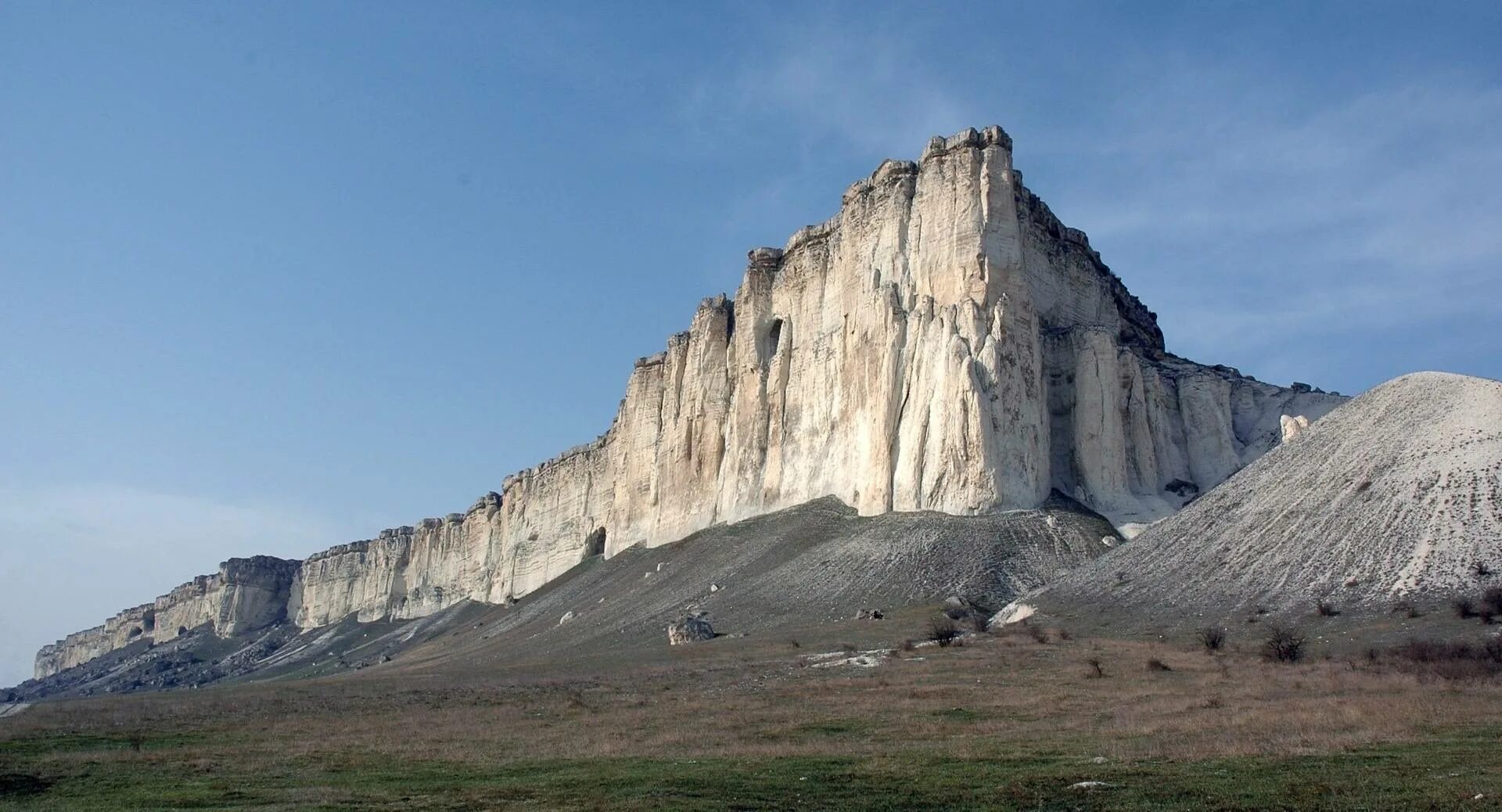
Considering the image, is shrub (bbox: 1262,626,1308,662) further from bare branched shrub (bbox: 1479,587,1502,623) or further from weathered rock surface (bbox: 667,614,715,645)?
weathered rock surface (bbox: 667,614,715,645)

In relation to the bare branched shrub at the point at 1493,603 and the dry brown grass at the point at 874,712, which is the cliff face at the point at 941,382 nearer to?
the dry brown grass at the point at 874,712

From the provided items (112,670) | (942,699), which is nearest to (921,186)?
(942,699)

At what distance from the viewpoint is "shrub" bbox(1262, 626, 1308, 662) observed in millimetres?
26906

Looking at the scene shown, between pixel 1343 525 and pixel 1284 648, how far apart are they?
38.0ft

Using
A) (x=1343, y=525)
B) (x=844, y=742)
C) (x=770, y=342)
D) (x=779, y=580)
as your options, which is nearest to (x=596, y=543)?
(x=770, y=342)

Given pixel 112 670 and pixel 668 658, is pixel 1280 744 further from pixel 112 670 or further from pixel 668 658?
pixel 112 670

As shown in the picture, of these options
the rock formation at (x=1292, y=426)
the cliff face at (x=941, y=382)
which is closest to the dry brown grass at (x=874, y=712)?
the cliff face at (x=941, y=382)

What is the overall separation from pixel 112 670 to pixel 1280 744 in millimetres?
149070

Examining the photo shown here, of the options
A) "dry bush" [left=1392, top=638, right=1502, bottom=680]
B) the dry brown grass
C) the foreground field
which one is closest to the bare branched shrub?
"dry bush" [left=1392, top=638, right=1502, bottom=680]

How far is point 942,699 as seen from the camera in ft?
79.9

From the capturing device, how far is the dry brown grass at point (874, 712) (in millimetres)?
17797

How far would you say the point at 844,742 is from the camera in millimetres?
18922

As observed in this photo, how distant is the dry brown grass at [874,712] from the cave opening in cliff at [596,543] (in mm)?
58178

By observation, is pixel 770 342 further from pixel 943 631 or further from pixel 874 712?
pixel 874 712
